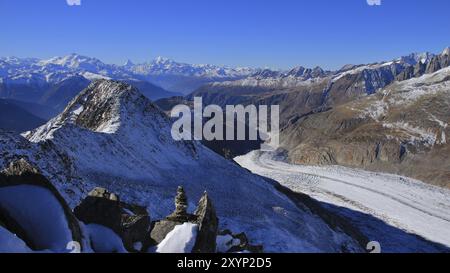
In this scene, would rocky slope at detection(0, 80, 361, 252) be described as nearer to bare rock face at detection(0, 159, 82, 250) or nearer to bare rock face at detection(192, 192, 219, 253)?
bare rock face at detection(192, 192, 219, 253)

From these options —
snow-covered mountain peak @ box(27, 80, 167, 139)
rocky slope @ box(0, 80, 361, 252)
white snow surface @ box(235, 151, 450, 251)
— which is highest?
snow-covered mountain peak @ box(27, 80, 167, 139)

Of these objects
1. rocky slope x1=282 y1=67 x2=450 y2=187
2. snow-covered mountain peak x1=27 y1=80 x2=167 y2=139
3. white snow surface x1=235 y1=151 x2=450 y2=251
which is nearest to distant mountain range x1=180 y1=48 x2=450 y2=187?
rocky slope x1=282 y1=67 x2=450 y2=187

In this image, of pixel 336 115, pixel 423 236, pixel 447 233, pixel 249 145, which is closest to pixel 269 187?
pixel 423 236

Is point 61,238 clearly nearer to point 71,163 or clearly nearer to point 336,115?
point 71,163

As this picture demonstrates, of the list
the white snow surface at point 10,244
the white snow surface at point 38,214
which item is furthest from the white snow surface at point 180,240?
the white snow surface at point 10,244
